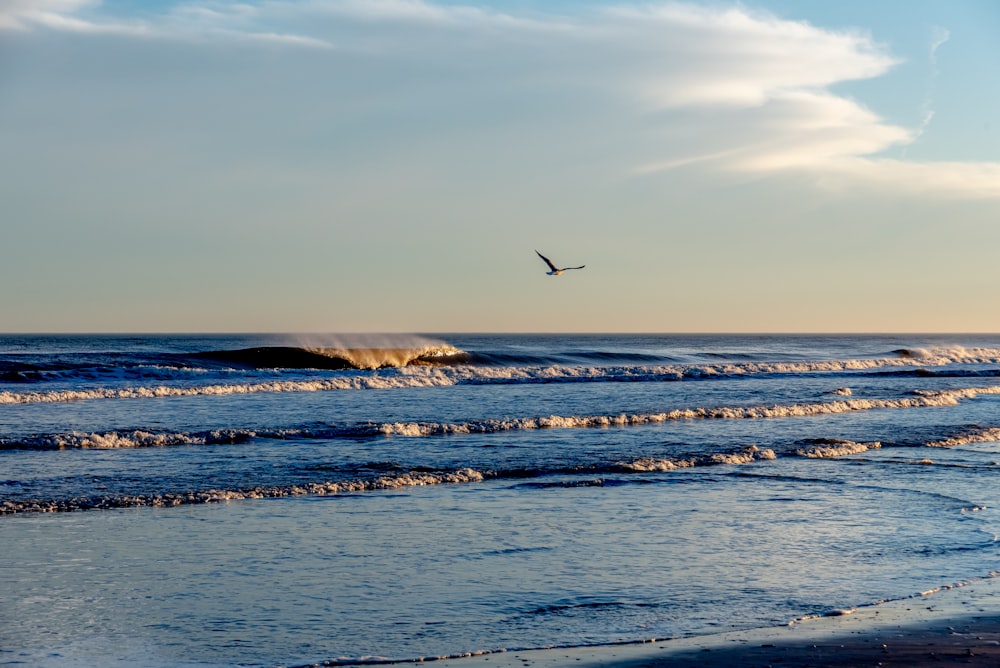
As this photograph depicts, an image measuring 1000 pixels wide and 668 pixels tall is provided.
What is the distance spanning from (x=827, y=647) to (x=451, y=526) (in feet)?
15.0

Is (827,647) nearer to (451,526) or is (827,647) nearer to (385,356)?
(451,526)

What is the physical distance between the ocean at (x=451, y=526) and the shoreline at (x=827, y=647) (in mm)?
202

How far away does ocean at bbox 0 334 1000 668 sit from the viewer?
22.5ft

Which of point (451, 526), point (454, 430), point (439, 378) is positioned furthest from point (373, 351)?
point (451, 526)

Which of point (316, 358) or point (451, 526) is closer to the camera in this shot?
point (451, 526)

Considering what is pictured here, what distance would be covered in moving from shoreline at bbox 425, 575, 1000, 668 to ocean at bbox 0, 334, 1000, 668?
0.66ft

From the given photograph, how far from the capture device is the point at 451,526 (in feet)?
33.2

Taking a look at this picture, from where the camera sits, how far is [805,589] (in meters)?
7.82

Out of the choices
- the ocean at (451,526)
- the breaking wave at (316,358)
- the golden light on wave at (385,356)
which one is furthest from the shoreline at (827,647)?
the golden light on wave at (385,356)

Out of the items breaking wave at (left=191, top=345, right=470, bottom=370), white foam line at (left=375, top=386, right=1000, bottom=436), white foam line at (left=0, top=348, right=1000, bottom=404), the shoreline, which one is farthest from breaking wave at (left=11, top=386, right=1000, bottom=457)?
breaking wave at (left=191, top=345, right=470, bottom=370)

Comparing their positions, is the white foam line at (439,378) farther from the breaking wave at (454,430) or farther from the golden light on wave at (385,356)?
the breaking wave at (454,430)

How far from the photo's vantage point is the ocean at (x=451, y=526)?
6.85 metres

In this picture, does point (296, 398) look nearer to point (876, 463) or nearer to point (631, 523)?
point (876, 463)

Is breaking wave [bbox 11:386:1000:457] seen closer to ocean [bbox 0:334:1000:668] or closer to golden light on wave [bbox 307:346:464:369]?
ocean [bbox 0:334:1000:668]
